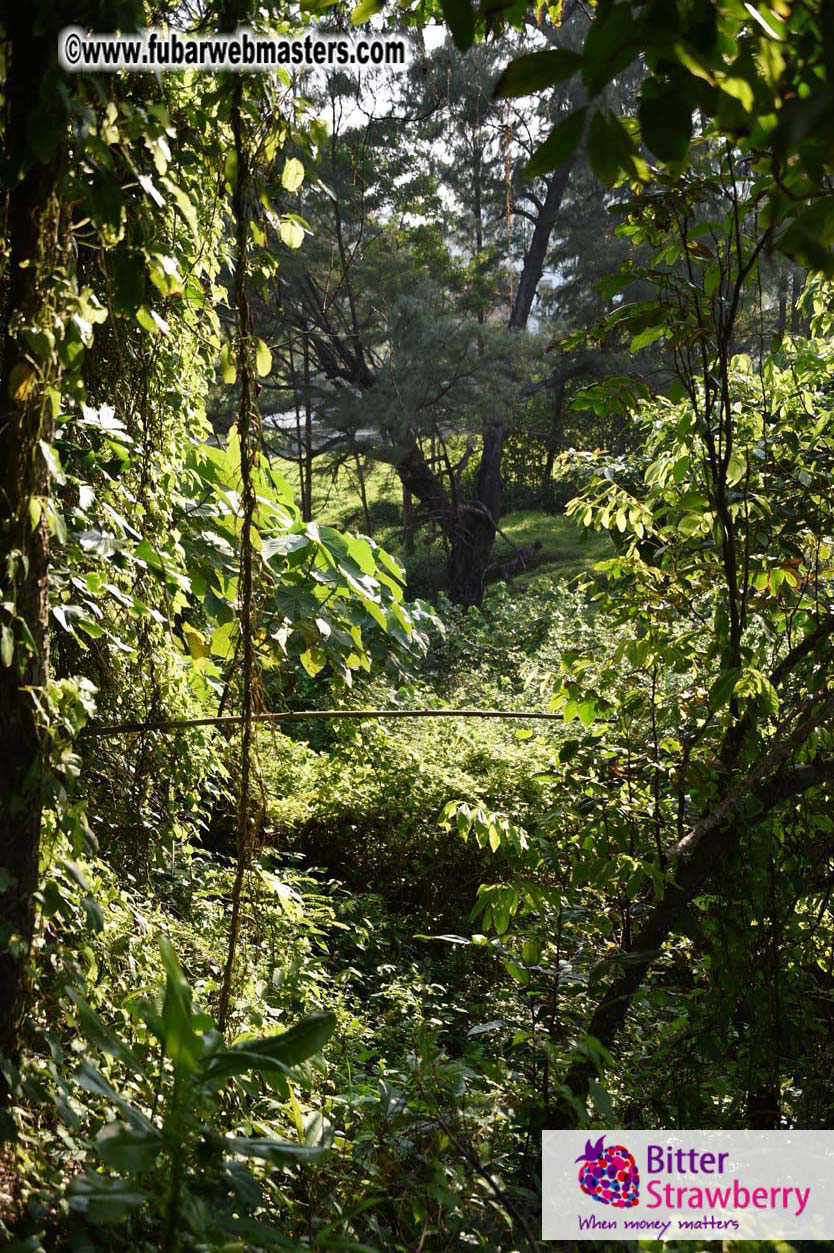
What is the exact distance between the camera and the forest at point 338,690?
1.07m

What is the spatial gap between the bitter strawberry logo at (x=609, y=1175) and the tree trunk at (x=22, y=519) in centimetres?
92

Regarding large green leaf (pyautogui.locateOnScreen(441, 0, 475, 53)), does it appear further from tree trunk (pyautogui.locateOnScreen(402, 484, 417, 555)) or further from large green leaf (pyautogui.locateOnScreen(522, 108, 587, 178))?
tree trunk (pyautogui.locateOnScreen(402, 484, 417, 555))

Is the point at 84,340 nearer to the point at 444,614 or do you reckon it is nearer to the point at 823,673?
the point at 823,673

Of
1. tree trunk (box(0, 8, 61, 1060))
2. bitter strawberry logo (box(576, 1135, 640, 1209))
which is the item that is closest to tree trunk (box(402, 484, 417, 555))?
bitter strawberry logo (box(576, 1135, 640, 1209))

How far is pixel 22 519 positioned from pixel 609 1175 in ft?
4.37

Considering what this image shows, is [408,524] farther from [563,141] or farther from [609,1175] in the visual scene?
[563,141]

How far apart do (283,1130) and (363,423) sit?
8.89 metres

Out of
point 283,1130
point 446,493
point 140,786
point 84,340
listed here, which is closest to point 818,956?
point 283,1130

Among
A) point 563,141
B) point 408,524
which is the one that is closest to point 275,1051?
point 563,141

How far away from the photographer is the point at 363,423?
9875mm

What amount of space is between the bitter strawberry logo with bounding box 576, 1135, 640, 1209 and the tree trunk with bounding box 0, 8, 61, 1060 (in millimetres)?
915

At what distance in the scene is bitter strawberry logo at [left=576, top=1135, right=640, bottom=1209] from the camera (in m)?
1.48

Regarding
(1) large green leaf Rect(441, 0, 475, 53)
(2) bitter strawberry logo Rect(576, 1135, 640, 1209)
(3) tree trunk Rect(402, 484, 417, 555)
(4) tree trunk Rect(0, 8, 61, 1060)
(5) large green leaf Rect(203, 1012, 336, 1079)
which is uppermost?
(3) tree trunk Rect(402, 484, 417, 555)

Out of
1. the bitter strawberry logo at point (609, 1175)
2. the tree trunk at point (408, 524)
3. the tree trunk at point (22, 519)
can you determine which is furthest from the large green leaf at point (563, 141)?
the tree trunk at point (408, 524)
